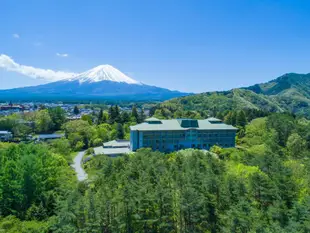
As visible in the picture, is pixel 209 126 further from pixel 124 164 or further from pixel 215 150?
pixel 124 164

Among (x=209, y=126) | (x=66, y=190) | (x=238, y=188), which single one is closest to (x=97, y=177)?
(x=66, y=190)

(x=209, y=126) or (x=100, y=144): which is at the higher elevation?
(x=209, y=126)

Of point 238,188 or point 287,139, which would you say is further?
point 287,139

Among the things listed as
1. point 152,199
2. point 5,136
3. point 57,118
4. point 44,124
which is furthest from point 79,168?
point 57,118

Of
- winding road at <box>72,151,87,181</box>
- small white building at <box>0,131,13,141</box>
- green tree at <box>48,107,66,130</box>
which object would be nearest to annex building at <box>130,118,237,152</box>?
winding road at <box>72,151,87,181</box>

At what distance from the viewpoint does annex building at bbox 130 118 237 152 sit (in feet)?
148

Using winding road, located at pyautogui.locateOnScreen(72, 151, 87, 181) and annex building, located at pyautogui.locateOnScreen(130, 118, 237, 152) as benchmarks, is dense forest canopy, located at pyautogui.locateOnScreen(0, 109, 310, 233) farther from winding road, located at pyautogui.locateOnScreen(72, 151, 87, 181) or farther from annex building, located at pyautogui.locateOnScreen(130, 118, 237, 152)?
annex building, located at pyautogui.locateOnScreen(130, 118, 237, 152)

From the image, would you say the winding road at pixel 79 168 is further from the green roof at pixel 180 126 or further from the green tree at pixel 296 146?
the green tree at pixel 296 146

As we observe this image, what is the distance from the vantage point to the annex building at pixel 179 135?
45.0 meters

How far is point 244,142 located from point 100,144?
2966cm

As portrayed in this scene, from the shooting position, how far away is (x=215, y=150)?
4284cm

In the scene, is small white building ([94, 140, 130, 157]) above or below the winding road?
above

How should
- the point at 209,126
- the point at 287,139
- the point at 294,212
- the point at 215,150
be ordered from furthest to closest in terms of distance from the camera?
the point at 287,139 → the point at 209,126 → the point at 215,150 → the point at 294,212

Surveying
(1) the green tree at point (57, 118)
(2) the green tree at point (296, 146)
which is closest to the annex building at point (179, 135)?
(2) the green tree at point (296, 146)
